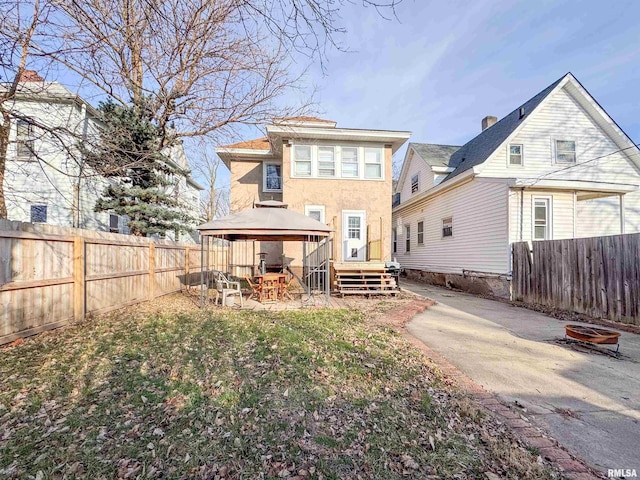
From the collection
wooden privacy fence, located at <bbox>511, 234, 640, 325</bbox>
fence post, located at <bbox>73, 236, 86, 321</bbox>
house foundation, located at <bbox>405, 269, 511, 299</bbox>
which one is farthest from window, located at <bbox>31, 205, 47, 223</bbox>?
wooden privacy fence, located at <bbox>511, 234, 640, 325</bbox>

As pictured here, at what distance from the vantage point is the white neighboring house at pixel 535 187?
33.4 feet

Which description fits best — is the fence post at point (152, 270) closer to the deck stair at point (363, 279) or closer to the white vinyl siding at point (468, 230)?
the deck stair at point (363, 279)

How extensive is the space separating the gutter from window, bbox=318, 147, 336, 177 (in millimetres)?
5033

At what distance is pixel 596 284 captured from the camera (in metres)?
7.23

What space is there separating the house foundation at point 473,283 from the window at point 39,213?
17602 millimetres

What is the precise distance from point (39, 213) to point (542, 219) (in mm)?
19732

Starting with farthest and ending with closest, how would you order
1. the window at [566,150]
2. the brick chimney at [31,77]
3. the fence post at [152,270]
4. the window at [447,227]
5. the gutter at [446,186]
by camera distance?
the window at [447,227], the window at [566,150], the gutter at [446,186], the fence post at [152,270], the brick chimney at [31,77]

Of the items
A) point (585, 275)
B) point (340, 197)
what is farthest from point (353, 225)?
point (585, 275)

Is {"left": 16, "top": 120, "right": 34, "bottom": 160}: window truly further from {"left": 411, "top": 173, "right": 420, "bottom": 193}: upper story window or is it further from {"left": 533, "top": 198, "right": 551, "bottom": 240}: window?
{"left": 411, "top": 173, "right": 420, "bottom": 193}: upper story window

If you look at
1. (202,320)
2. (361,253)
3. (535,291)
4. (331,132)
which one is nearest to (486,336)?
(535,291)

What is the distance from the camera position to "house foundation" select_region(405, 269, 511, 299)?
10156 mm

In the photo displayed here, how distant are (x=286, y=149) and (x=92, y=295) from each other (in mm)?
8592

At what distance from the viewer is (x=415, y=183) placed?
1753 cm

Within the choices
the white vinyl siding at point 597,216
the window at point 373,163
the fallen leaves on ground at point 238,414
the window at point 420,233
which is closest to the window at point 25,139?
the fallen leaves on ground at point 238,414
